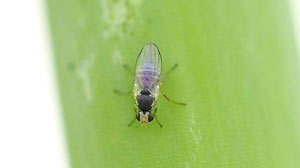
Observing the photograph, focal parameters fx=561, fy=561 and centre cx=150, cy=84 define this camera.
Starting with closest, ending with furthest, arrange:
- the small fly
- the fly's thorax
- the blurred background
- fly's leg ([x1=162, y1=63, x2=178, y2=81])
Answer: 1. fly's leg ([x1=162, y1=63, x2=178, y2=81])
2. the small fly
3. the fly's thorax
4. the blurred background

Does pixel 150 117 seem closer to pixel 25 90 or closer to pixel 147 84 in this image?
pixel 147 84

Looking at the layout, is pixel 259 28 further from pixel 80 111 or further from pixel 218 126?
pixel 80 111

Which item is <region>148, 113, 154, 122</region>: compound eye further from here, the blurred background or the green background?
the blurred background

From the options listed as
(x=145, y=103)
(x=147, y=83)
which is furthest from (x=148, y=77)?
(x=145, y=103)

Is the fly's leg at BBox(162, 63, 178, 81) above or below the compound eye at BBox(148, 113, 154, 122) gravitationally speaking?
above

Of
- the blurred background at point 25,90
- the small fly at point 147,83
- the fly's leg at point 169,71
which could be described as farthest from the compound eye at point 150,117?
the blurred background at point 25,90

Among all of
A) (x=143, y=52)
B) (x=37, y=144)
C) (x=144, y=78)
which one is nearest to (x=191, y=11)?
(x=143, y=52)

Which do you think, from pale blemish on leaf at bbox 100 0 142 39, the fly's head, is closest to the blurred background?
the fly's head
